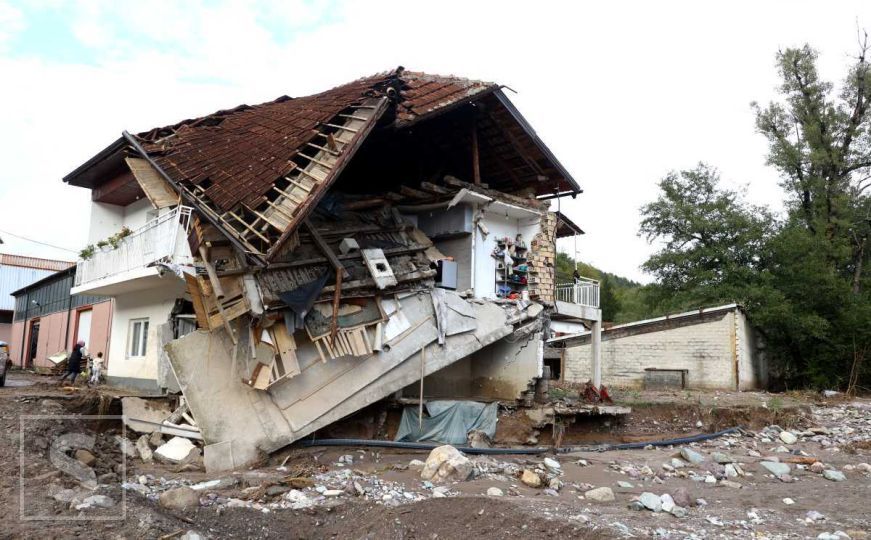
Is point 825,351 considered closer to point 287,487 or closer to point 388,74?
point 388,74

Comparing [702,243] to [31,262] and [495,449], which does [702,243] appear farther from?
[31,262]

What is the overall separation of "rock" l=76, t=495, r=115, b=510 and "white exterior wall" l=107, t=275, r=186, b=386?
723 cm

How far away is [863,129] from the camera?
91.3ft

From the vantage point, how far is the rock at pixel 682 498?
359 inches

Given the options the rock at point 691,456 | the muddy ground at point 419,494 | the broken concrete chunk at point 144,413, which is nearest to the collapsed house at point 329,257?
the broken concrete chunk at point 144,413

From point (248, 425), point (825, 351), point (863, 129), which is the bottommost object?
→ point (248, 425)

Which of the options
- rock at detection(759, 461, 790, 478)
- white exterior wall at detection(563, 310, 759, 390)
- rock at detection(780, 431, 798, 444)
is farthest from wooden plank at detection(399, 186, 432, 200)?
white exterior wall at detection(563, 310, 759, 390)

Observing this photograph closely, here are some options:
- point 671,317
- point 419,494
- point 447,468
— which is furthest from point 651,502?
point 671,317

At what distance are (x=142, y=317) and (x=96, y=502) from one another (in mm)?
10083

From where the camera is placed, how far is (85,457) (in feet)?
31.2

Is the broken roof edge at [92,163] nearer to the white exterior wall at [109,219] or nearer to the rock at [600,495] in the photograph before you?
the white exterior wall at [109,219]

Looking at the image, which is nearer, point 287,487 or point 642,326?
point 287,487

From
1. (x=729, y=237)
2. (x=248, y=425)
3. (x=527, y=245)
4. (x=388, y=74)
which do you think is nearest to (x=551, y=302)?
(x=527, y=245)

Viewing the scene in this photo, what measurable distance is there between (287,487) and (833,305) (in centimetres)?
2397
